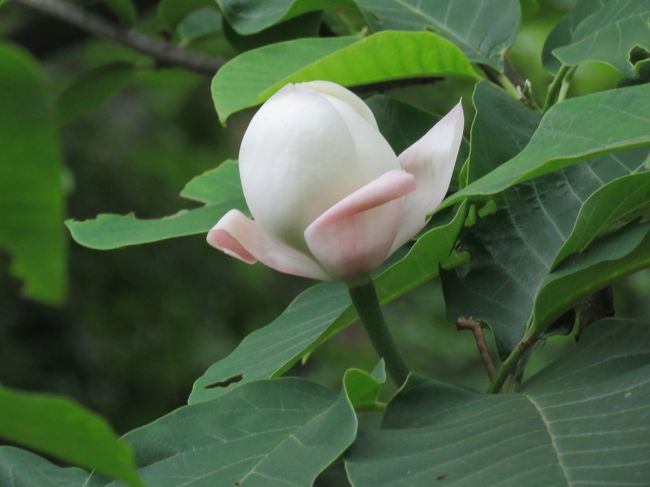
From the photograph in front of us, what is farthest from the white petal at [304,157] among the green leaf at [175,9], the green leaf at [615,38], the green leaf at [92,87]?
the green leaf at [92,87]

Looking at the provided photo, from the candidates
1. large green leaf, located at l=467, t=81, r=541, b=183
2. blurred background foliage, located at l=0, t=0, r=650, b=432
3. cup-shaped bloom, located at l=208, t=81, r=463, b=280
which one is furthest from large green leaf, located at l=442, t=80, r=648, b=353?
blurred background foliage, located at l=0, t=0, r=650, b=432

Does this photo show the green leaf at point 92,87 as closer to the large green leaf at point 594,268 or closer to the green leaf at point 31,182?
the large green leaf at point 594,268

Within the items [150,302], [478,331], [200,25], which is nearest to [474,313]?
[478,331]

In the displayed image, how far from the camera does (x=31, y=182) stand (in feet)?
0.83

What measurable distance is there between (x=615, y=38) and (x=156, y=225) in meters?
0.38

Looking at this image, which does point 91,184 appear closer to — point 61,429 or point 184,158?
point 184,158

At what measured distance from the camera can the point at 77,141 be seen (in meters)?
3.14

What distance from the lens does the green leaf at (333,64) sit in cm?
80

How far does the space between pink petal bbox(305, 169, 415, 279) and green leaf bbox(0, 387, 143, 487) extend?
0.93 ft

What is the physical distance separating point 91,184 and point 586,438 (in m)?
2.59

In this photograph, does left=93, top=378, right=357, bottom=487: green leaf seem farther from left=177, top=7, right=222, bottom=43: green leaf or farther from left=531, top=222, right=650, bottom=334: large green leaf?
left=177, top=7, right=222, bottom=43: green leaf

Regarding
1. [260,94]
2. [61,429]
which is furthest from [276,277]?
[61,429]

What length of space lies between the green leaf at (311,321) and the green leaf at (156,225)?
10cm

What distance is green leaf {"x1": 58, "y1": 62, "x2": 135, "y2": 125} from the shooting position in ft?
4.91
